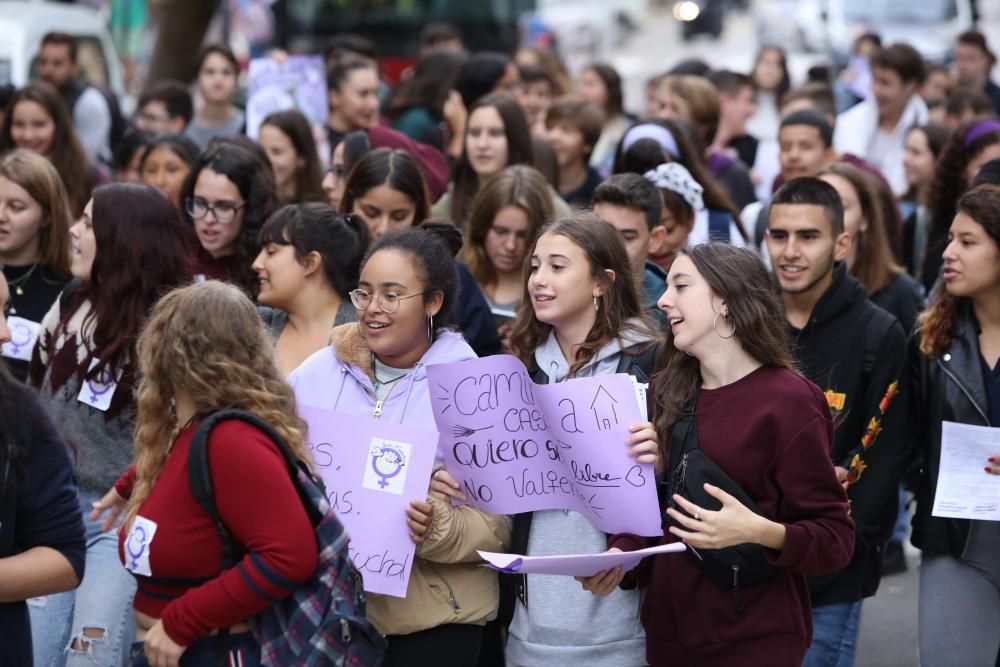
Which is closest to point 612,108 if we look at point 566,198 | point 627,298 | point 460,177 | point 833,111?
point 833,111

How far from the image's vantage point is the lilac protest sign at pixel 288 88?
9938 mm

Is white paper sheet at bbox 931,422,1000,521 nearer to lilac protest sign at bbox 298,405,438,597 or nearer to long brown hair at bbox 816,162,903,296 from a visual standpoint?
long brown hair at bbox 816,162,903,296

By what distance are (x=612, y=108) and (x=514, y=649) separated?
7420 millimetres

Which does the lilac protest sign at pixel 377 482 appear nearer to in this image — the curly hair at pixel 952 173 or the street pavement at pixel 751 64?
the street pavement at pixel 751 64

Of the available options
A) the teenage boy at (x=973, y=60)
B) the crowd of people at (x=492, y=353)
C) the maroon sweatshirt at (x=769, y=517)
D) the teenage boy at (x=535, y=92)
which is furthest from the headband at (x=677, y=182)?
the teenage boy at (x=973, y=60)

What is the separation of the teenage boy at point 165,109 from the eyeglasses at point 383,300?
5778 millimetres

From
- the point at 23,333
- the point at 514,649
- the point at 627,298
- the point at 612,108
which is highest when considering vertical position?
the point at 612,108

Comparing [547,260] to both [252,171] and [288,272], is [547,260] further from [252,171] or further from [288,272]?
[252,171]

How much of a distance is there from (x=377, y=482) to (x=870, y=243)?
9.89 feet

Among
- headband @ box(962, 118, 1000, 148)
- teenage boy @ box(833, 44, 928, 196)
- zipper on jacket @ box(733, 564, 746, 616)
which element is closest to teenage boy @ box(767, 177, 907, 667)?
zipper on jacket @ box(733, 564, 746, 616)

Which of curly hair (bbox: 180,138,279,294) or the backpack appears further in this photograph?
curly hair (bbox: 180,138,279,294)

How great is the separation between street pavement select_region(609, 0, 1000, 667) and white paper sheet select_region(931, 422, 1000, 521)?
7.02 ft

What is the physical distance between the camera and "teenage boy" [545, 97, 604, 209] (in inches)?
338

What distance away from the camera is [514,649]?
4488 mm
